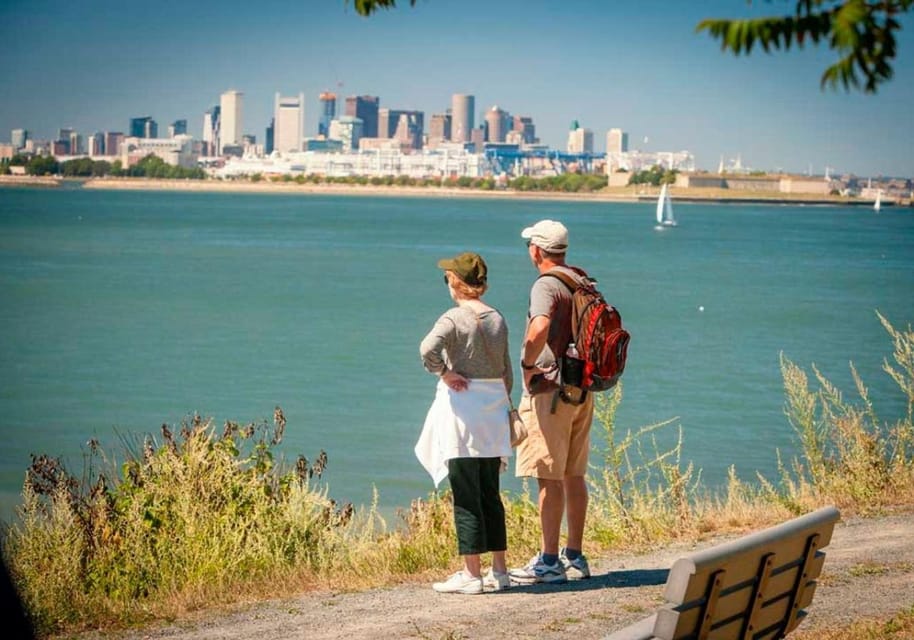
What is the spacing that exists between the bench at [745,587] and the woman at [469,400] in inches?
75.9

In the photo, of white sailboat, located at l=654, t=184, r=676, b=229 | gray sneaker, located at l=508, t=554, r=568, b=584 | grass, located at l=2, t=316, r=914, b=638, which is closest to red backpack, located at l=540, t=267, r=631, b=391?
gray sneaker, located at l=508, t=554, r=568, b=584

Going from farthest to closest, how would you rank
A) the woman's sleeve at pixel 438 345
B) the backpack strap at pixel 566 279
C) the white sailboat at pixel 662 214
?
the white sailboat at pixel 662 214 → the backpack strap at pixel 566 279 → the woman's sleeve at pixel 438 345

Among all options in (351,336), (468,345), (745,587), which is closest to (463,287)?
(468,345)

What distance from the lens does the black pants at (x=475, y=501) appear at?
683cm

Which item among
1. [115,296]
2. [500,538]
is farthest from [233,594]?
[115,296]

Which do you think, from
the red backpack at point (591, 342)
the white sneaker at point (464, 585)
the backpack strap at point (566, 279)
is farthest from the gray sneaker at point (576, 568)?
the backpack strap at point (566, 279)

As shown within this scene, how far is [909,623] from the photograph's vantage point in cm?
638

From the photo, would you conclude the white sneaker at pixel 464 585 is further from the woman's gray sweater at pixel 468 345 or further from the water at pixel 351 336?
the water at pixel 351 336

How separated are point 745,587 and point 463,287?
7.95ft

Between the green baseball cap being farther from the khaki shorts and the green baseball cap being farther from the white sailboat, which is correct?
the white sailboat

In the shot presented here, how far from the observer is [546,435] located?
6938mm

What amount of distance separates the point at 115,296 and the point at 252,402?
27.0 meters

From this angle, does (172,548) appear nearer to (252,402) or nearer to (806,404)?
(806,404)

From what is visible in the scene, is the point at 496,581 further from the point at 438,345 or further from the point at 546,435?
the point at 438,345
